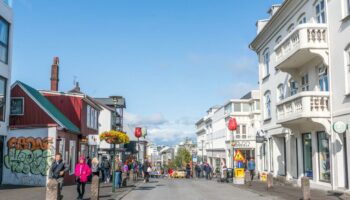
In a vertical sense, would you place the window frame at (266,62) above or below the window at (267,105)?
above

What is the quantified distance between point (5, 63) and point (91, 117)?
1466 cm

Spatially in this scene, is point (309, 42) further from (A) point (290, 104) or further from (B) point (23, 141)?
(B) point (23, 141)

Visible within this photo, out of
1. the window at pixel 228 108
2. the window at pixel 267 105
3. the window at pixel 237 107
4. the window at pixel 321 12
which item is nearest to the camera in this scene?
the window at pixel 321 12

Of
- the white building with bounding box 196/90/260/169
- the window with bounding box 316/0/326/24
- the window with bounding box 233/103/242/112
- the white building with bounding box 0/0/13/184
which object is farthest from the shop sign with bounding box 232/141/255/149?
the window with bounding box 316/0/326/24

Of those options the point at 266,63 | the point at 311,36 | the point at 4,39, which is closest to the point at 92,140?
the point at 4,39

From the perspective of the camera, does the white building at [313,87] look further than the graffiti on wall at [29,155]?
No

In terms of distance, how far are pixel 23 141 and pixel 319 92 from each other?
16337 millimetres

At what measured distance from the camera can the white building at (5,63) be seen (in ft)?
81.7

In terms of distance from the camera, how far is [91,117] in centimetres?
3938

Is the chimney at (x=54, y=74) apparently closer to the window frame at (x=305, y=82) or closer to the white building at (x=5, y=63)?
the white building at (x=5, y=63)

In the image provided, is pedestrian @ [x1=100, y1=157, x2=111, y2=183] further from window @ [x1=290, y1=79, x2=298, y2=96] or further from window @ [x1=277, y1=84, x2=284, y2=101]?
window @ [x1=290, y1=79, x2=298, y2=96]

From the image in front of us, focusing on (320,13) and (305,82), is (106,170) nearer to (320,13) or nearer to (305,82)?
(305,82)

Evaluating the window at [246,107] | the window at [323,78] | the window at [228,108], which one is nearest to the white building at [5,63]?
the window at [323,78]

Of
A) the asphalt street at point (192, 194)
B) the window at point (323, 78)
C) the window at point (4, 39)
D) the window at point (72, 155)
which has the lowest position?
the asphalt street at point (192, 194)
